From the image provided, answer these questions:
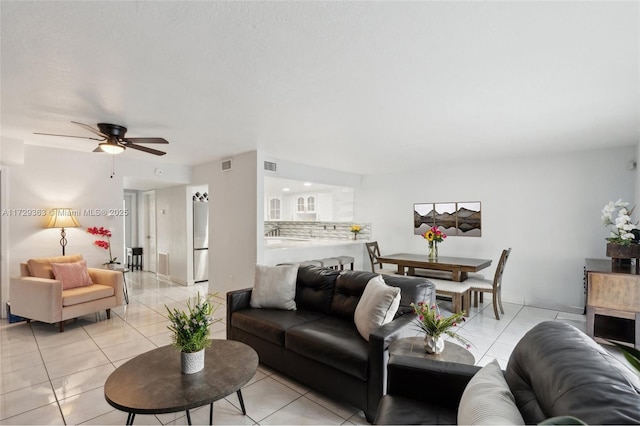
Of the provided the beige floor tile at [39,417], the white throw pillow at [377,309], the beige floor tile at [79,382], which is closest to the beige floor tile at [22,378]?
the beige floor tile at [79,382]

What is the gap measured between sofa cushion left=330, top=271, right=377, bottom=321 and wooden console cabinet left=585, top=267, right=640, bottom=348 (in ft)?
8.32

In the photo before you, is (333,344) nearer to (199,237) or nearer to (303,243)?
(303,243)

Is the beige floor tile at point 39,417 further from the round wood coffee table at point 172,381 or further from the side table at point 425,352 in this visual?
the side table at point 425,352

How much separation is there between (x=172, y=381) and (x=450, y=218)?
531 cm

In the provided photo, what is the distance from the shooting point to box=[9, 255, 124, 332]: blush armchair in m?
3.61

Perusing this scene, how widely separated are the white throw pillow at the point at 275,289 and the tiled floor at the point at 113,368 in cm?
60

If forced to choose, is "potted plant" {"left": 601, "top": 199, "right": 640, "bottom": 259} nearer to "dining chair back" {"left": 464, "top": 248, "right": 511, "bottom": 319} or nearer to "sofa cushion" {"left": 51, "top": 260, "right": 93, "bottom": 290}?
"dining chair back" {"left": 464, "top": 248, "right": 511, "bottom": 319}

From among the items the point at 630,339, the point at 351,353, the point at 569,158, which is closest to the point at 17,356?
the point at 351,353

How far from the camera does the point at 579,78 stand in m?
2.23

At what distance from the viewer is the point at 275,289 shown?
10.2 ft

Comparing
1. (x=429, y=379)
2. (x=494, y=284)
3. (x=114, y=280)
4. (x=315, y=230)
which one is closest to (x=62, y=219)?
(x=114, y=280)

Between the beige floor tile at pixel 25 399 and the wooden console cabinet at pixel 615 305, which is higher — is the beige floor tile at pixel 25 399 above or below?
below

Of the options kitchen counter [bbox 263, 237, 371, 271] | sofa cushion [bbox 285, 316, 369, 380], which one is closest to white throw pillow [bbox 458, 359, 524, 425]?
sofa cushion [bbox 285, 316, 369, 380]

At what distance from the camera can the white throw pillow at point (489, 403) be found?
1.00 m
